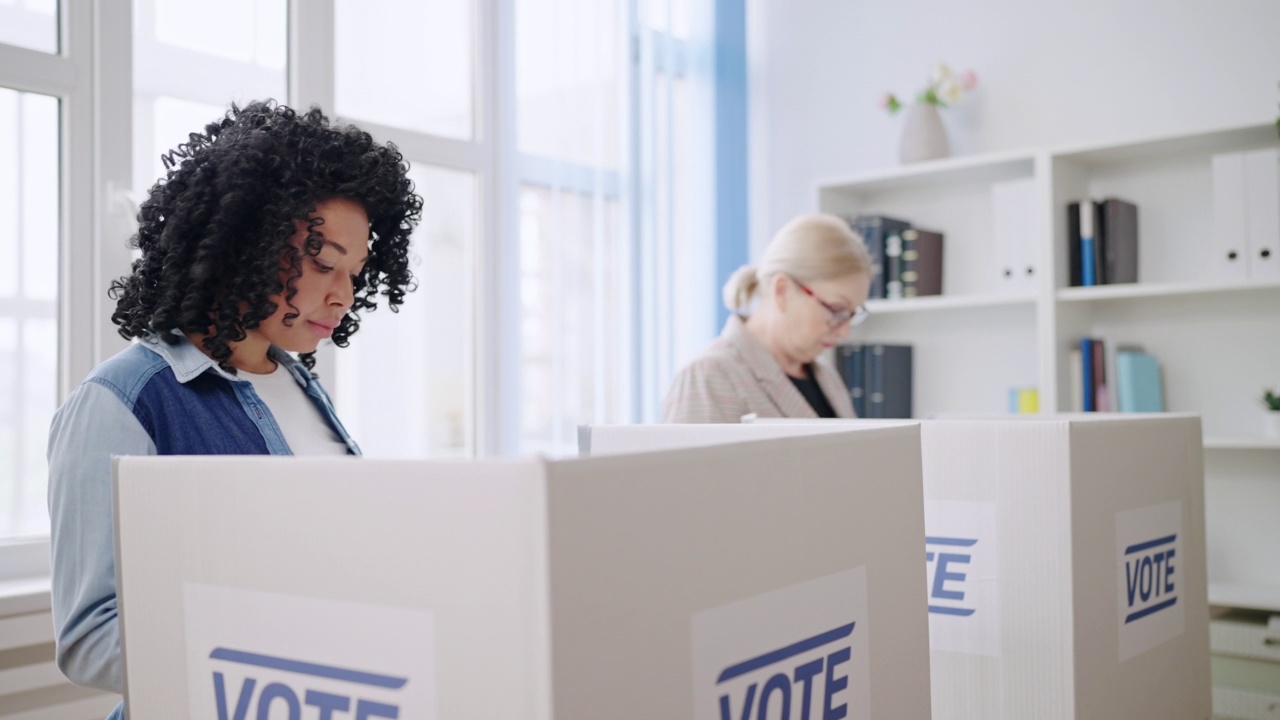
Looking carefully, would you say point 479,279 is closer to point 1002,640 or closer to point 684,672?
point 1002,640

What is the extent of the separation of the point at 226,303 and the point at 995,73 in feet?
8.84

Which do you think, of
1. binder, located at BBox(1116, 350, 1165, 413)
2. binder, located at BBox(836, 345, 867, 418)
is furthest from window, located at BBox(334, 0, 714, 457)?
binder, located at BBox(1116, 350, 1165, 413)

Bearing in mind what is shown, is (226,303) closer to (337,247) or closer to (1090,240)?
(337,247)

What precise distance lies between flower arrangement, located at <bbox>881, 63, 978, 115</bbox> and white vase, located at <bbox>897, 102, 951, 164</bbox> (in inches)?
0.9

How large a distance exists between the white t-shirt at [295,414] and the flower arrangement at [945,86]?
241 centimetres

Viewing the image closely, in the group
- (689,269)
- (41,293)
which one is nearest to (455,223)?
(689,269)

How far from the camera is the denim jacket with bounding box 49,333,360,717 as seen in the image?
0.80 m

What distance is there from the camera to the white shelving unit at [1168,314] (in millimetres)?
2646

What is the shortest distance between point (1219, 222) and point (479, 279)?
1896mm

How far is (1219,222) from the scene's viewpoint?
101 inches

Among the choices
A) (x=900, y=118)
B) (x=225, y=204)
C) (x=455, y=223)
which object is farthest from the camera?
(x=900, y=118)

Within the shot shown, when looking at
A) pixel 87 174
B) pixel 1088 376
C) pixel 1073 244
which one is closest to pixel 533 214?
pixel 87 174

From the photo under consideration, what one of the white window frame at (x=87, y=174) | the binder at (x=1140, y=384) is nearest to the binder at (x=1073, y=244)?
the binder at (x=1140, y=384)

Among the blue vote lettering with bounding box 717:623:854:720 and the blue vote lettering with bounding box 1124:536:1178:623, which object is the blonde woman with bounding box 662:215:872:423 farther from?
the blue vote lettering with bounding box 717:623:854:720
